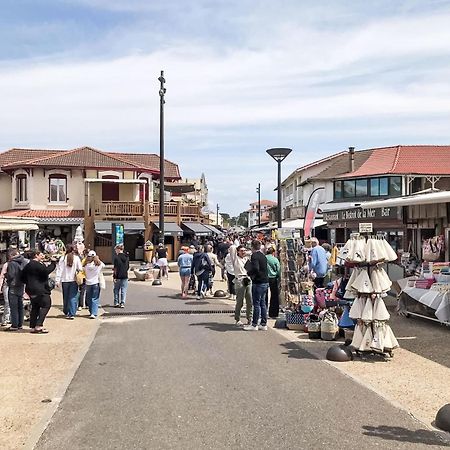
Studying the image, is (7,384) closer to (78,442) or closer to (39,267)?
(78,442)

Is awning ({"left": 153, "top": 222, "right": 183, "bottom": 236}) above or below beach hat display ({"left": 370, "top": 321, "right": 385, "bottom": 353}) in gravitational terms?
above

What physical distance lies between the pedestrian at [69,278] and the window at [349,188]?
3056 cm

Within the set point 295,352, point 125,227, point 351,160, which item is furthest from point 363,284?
point 351,160

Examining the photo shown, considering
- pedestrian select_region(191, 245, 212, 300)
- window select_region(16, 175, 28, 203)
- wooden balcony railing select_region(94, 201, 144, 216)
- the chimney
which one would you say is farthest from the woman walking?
the chimney

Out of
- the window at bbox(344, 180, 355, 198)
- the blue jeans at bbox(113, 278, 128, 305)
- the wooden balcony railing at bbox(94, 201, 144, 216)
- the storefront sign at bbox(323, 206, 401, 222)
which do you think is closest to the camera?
the storefront sign at bbox(323, 206, 401, 222)

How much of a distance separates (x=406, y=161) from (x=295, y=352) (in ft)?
111

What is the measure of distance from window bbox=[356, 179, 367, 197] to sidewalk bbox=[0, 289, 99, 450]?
30351mm

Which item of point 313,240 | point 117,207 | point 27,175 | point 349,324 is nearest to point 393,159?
point 117,207

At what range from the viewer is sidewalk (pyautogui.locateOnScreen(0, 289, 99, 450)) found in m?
6.00

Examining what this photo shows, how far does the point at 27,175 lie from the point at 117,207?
20.4 feet

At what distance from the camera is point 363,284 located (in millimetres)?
9078

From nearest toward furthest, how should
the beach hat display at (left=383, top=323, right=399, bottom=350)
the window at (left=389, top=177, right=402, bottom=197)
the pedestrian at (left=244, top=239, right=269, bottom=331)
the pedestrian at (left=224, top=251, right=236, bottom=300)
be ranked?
the beach hat display at (left=383, top=323, right=399, bottom=350) → the pedestrian at (left=244, top=239, right=269, bottom=331) → the pedestrian at (left=224, top=251, right=236, bottom=300) → the window at (left=389, top=177, right=402, bottom=197)

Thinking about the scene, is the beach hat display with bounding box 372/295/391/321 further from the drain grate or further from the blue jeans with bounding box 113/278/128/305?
the blue jeans with bounding box 113/278/128/305

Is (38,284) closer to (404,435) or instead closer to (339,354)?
(339,354)
